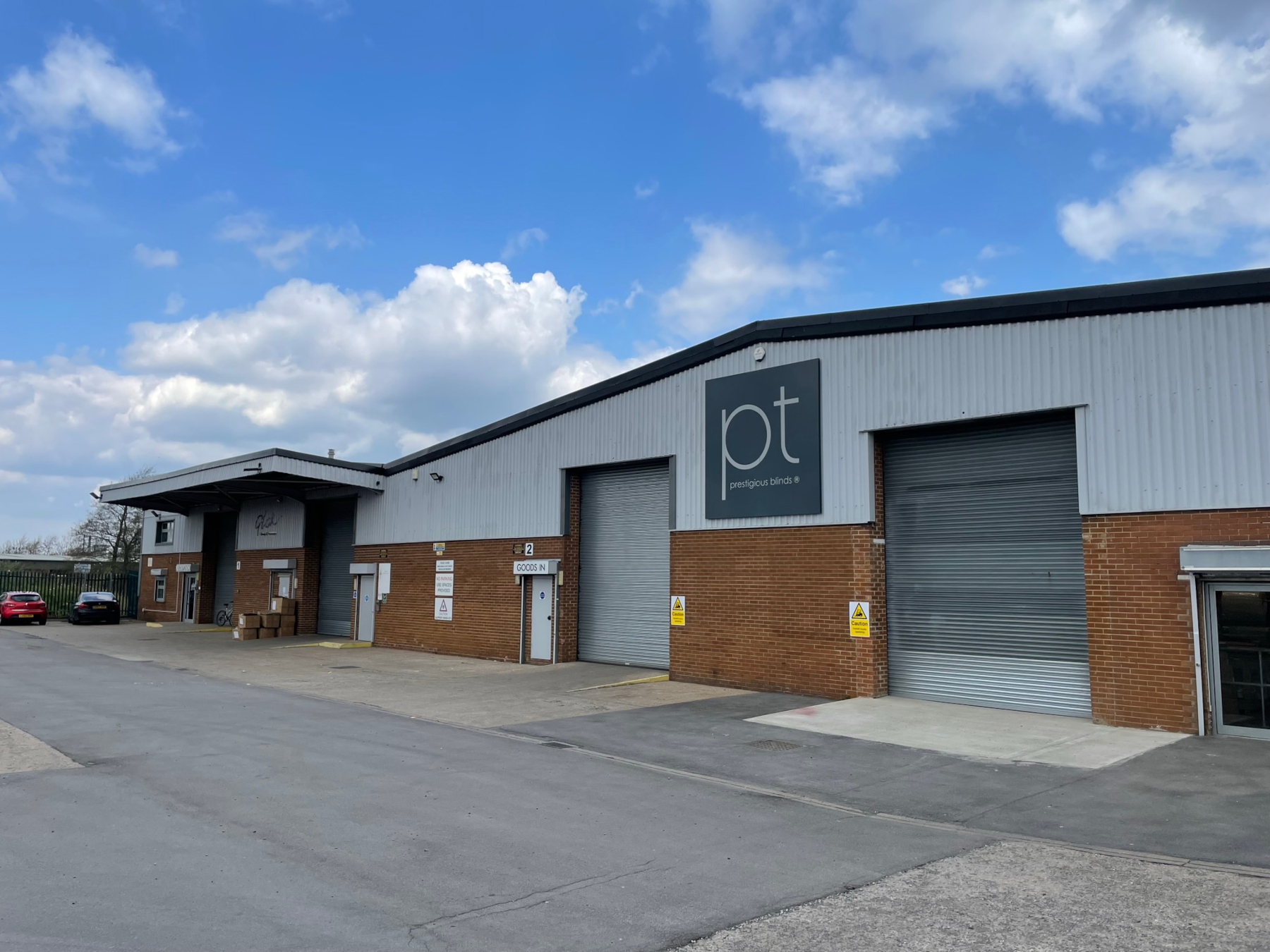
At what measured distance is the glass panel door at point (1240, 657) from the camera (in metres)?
11.9

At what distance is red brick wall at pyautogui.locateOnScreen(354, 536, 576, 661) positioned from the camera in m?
22.5

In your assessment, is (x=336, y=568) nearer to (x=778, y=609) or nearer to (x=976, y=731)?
(x=778, y=609)

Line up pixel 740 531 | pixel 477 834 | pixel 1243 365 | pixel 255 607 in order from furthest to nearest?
1. pixel 255 607
2. pixel 740 531
3. pixel 1243 365
4. pixel 477 834

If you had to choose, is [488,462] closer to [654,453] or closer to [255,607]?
[654,453]

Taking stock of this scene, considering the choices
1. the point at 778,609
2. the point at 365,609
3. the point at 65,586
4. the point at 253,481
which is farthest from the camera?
the point at 65,586

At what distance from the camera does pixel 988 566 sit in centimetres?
1497

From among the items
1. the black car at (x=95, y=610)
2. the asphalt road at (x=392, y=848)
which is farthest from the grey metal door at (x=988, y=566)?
the black car at (x=95, y=610)

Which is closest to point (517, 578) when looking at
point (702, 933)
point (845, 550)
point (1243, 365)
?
point (845, 550)

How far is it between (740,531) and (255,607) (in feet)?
78.2

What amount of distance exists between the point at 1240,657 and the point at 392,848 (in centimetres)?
1091

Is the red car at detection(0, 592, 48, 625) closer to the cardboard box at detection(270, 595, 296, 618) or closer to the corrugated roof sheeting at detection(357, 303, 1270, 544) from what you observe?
the cardboard box at detection(270, 595, 296, 618)

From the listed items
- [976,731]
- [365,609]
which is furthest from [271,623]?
[976,731]

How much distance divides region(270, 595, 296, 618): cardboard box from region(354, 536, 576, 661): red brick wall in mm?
5150

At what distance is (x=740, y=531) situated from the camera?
58.5 ft
